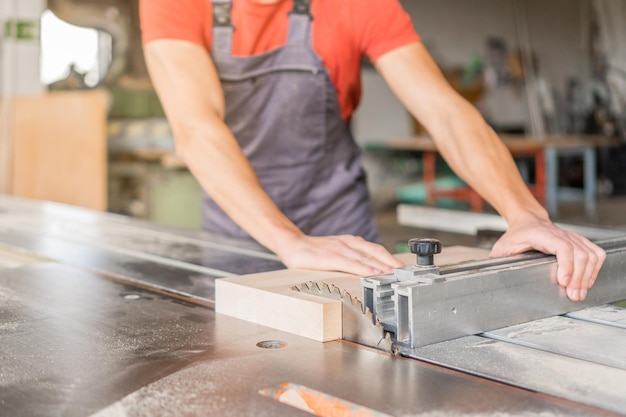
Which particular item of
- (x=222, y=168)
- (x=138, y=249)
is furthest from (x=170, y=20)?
(x=138, y=249)

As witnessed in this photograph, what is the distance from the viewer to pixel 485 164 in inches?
60.3

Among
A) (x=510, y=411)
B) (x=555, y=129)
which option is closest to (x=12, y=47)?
(x=510, y=411)

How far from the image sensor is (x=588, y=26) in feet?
32.9

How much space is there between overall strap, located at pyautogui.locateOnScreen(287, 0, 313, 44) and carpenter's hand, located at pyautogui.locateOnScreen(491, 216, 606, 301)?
0.80 metres

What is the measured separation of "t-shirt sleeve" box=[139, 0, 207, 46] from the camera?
5.16ft

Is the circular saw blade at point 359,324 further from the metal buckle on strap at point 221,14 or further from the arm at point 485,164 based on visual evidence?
the metal buckle on strap at point 221,14

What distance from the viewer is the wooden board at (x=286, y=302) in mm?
951

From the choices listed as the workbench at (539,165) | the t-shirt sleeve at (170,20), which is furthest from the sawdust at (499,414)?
the workbench at (539,165)

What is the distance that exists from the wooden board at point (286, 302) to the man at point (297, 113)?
8 centimetres

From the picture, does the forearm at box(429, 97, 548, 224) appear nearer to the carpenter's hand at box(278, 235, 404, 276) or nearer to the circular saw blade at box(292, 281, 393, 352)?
the carpenter's hand at box(278, 235, 404, 276)

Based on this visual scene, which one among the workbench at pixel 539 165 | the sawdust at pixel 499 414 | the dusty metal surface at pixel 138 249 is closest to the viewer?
the sawdust at pixel 499 414

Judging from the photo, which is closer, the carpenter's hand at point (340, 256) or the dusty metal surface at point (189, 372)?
the dusty metal surface at point (189, 372)

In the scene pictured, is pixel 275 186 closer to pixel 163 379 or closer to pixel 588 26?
pixel 163 379

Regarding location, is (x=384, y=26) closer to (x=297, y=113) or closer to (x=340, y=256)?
(x=297, y=113)
